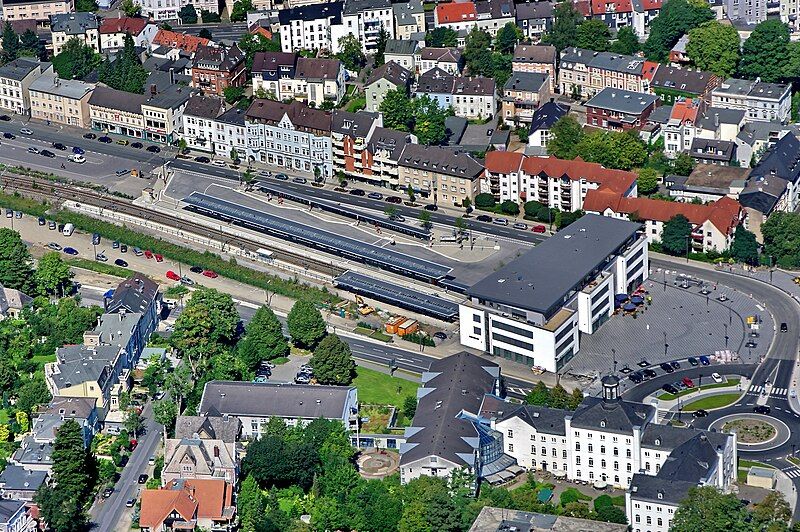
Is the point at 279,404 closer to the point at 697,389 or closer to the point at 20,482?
the point at 20,482

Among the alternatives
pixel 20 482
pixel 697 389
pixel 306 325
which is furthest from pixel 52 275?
pixel 697 389

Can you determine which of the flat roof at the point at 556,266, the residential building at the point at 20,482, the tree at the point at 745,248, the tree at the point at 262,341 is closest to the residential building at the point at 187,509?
the residential building at the point at 20,482

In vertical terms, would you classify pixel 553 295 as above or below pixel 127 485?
above

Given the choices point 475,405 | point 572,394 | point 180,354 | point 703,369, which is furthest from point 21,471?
point 703,369

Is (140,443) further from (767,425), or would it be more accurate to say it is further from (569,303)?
(767,425)

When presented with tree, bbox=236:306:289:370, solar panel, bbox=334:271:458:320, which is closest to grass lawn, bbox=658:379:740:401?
solar panel, bbox=334:271:458:320

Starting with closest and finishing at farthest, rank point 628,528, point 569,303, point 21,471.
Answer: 1. point 628,528
2. point 21,471
3. point 569,303

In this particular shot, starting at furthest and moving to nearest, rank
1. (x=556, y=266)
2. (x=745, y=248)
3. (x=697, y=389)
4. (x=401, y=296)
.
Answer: (x=745, y=248) < (x=401, y=296) < (x=556, y=266) < (x=697, y=389)
